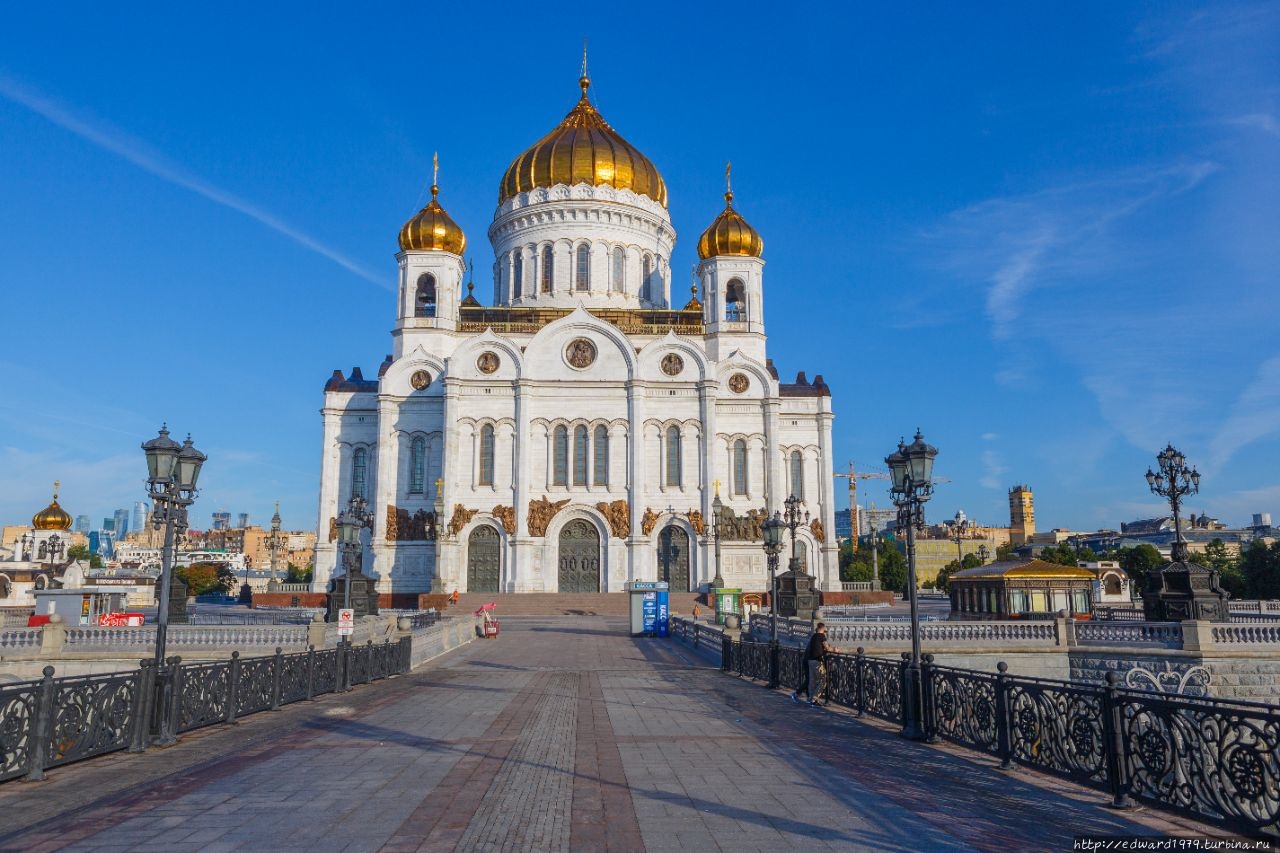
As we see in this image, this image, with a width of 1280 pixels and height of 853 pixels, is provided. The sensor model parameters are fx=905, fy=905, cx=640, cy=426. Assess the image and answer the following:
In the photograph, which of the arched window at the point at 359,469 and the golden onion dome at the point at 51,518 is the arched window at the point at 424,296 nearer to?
the arched window at the point at 359,469

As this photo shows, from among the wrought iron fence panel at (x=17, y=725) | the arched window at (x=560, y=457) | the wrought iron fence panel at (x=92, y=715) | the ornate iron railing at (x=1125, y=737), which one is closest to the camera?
the ornate iron railing at (x=1125, y=737)

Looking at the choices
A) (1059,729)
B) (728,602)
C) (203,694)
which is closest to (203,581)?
(728,602)

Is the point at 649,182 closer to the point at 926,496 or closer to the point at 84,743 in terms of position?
the point at 926,496

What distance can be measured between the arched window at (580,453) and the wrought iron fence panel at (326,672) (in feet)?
95.0

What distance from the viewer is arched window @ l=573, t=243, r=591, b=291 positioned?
49750mm

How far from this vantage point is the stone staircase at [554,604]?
38812 mm

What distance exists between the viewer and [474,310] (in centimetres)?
4791

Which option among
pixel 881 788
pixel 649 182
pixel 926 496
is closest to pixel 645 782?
pixel 881 788

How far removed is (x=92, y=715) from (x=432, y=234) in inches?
1566

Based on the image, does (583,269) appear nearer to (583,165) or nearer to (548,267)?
(548,267)

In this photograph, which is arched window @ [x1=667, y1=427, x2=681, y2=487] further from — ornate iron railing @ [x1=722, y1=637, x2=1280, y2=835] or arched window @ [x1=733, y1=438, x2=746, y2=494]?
ornate iron railing @ [x1=722, y1=637, x2=1280, y2=835]

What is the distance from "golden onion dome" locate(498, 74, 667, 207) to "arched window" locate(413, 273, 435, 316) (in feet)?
27.4

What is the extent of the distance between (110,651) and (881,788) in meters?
18.1

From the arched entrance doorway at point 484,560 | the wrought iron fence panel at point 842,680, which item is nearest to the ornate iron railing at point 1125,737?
the wrought iron fence panel at point 842,680
